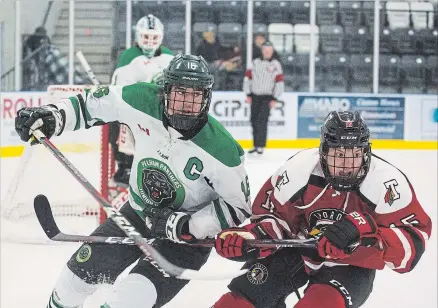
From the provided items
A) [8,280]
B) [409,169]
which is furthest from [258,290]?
[409,169]

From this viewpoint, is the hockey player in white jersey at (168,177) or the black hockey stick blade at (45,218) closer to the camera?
the hockey player in white jersey at (168,177)

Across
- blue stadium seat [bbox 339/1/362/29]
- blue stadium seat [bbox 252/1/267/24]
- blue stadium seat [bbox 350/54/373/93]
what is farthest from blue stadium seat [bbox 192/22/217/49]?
blue stadium seat [bbox 350/54/373/93]

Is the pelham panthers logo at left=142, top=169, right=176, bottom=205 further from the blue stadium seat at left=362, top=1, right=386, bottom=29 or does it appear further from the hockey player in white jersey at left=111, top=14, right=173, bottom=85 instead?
the blue stadium seat at left=362, top=1, right=386, bottom=29

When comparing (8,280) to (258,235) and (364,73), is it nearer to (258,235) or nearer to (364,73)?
(258,235)

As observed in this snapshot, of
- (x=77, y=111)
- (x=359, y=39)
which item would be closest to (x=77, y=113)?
(x=77, y=111)

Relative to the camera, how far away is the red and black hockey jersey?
2.37 meters

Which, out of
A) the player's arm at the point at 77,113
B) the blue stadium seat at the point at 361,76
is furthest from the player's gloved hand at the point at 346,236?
the blue stadium seat at the point at 361,76

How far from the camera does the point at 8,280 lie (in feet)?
12.5

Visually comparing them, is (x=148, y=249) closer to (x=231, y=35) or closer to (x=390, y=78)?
(x=231, y=35)

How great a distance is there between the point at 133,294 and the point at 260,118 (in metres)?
5.87

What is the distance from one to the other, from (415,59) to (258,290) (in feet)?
24.1

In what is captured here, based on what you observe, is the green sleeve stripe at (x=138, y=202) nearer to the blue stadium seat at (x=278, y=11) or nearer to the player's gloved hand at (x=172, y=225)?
the player's gloved hand at (x=172, y=225)

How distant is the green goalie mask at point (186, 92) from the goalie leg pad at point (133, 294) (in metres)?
0.45

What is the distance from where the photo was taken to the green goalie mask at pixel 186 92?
2.47 m
